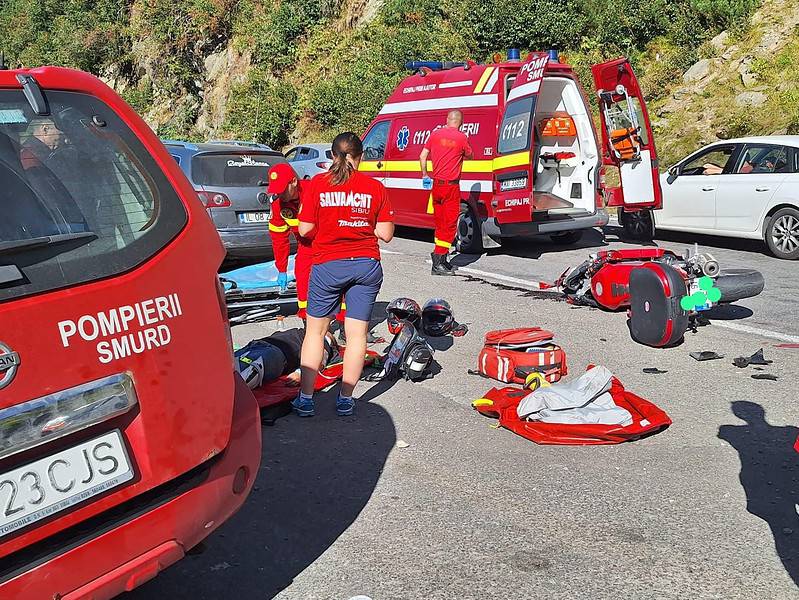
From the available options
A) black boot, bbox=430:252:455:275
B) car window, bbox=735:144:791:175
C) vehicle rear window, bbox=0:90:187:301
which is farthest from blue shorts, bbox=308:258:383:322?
car window, bbox=735:144:791:175

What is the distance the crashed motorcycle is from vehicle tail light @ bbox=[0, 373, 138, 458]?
200 inches

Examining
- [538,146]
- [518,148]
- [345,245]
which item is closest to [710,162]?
[538,146]

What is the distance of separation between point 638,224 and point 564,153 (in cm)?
162

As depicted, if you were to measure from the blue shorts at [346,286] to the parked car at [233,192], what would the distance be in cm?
452

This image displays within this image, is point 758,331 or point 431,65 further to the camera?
point 431,65

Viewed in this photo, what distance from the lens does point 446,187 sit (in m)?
10.8

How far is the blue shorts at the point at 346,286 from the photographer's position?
521cm

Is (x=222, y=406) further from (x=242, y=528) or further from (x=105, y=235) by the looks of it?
(x=242, y=528)

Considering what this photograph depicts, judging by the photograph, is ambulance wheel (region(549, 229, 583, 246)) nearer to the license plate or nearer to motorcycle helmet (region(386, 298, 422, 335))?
the license plate

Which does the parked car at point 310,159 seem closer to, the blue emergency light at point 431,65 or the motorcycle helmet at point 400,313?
the blue emergency light at point 431,65

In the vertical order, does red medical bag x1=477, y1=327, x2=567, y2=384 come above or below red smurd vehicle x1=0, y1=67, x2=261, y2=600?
below

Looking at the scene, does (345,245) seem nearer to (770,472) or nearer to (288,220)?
(288,220)

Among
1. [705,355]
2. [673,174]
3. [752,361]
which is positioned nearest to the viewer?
[752,361]

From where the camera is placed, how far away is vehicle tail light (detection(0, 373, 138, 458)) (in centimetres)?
239
